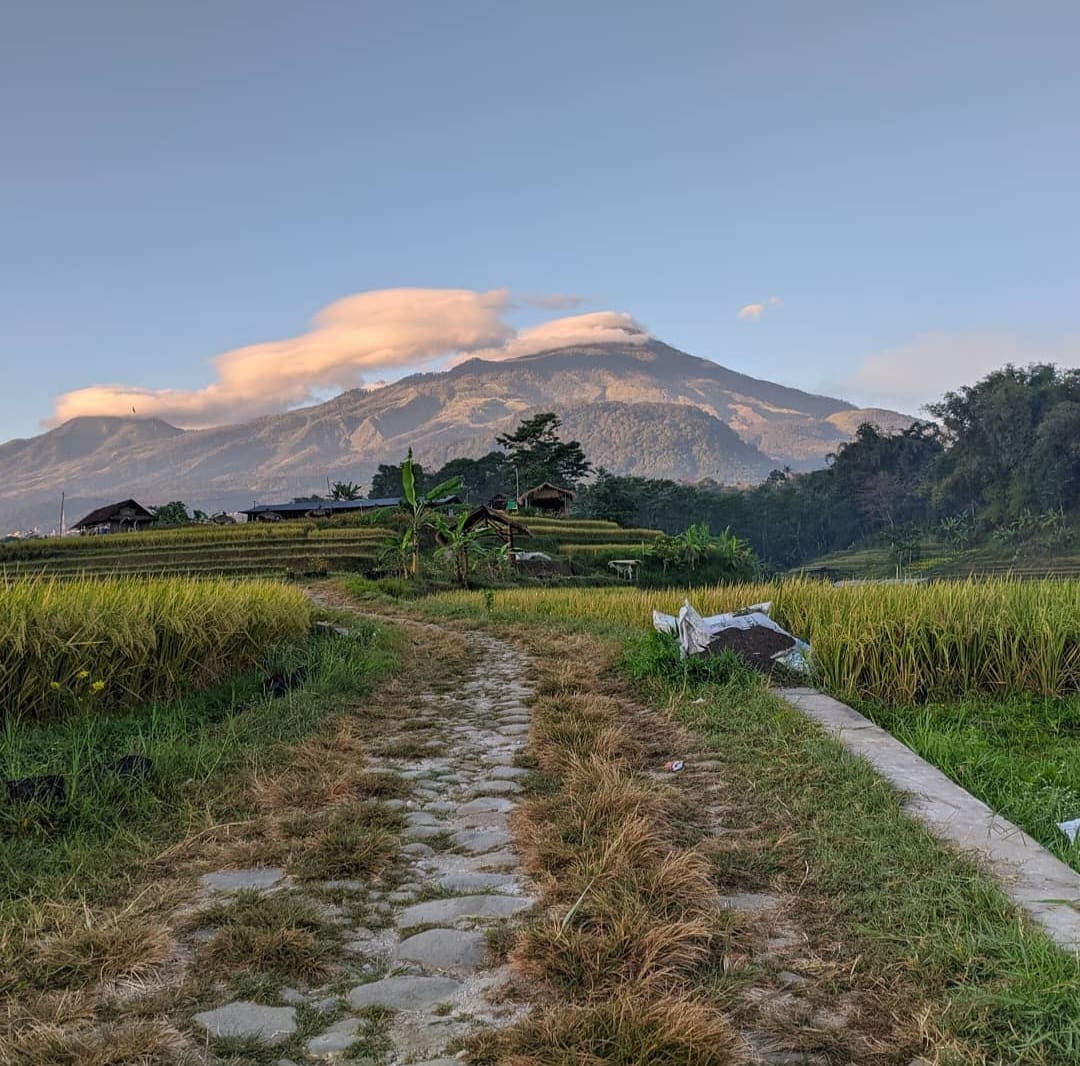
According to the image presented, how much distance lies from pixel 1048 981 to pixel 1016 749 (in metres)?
3.46

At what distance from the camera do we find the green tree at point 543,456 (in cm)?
7156

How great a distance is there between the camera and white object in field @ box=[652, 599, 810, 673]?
6750 millimetres

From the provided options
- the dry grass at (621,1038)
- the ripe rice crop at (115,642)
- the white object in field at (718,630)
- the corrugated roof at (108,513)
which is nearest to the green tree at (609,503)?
the corrugated roof at (108,513)

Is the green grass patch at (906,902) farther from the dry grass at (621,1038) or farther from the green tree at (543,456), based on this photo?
the green tree at (543,456)

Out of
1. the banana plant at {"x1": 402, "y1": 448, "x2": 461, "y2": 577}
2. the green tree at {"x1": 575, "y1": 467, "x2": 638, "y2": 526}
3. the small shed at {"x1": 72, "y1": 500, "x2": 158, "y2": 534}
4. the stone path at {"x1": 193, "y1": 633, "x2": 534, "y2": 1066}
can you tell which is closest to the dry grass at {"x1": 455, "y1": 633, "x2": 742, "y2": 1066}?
the stone path at {"x1": 193, "y1": 633, "x2": 534, "y2": 1066}

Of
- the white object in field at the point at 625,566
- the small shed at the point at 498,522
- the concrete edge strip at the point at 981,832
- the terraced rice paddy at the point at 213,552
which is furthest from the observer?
the white object in field at the point at 625,566

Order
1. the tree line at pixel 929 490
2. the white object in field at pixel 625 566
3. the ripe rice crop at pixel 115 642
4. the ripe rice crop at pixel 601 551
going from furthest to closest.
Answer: the tree line at pixel 929 490
the ripe rice crop at pixel 601 551
the white object in field at pixel 625 566
the ripe rice crop at pixel 115 642

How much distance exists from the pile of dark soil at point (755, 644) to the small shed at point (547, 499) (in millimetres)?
50218

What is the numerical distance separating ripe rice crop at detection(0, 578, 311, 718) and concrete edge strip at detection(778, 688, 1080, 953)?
4966mm

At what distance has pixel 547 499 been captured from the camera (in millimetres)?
58406

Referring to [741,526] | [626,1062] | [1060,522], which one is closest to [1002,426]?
[1060,522]

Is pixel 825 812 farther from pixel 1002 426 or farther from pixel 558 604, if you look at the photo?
pixel 1002 426

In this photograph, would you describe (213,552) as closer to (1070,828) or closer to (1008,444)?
(1070,828)

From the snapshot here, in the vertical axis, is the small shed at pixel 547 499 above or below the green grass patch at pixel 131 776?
above
